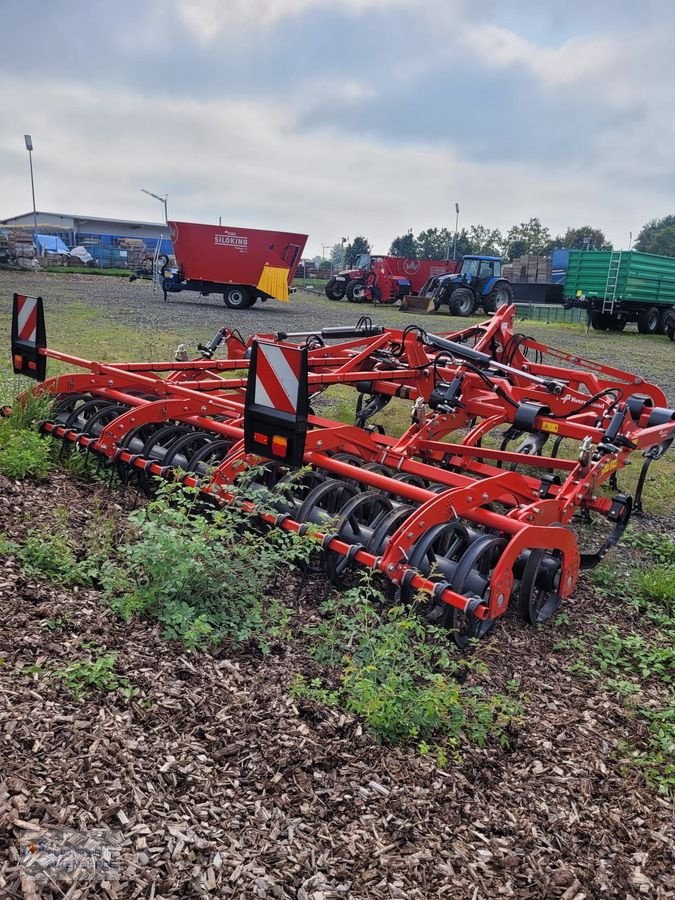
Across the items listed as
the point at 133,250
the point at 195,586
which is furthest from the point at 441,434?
the point at 133,250

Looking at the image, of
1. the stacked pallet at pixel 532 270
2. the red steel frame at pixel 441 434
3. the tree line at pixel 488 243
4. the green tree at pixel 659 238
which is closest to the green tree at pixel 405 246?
the tree line at pixel 488 243

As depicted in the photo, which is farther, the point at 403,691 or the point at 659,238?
the point at 659,238

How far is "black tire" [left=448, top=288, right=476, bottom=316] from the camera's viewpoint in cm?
2548

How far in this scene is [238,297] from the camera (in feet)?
74.2

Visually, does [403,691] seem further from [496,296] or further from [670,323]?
[496,296]

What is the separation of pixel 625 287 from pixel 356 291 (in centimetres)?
1109

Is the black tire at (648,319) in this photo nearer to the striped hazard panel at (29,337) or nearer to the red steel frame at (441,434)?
the red steel frame at (441,434)

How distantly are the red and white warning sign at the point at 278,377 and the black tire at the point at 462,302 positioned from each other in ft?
73.8

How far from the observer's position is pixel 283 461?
3945 mm

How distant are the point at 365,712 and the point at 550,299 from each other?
95.7 ft

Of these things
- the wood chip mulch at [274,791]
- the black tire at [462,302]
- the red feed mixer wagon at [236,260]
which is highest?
the red feed mixer wagon at [236,260]

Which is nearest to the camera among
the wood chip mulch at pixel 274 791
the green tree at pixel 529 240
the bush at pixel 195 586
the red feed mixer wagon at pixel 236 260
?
the wood chip mulch at pixel 274 791

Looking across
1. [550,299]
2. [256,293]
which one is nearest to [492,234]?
[550,299]

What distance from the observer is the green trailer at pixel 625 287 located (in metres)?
21.7
